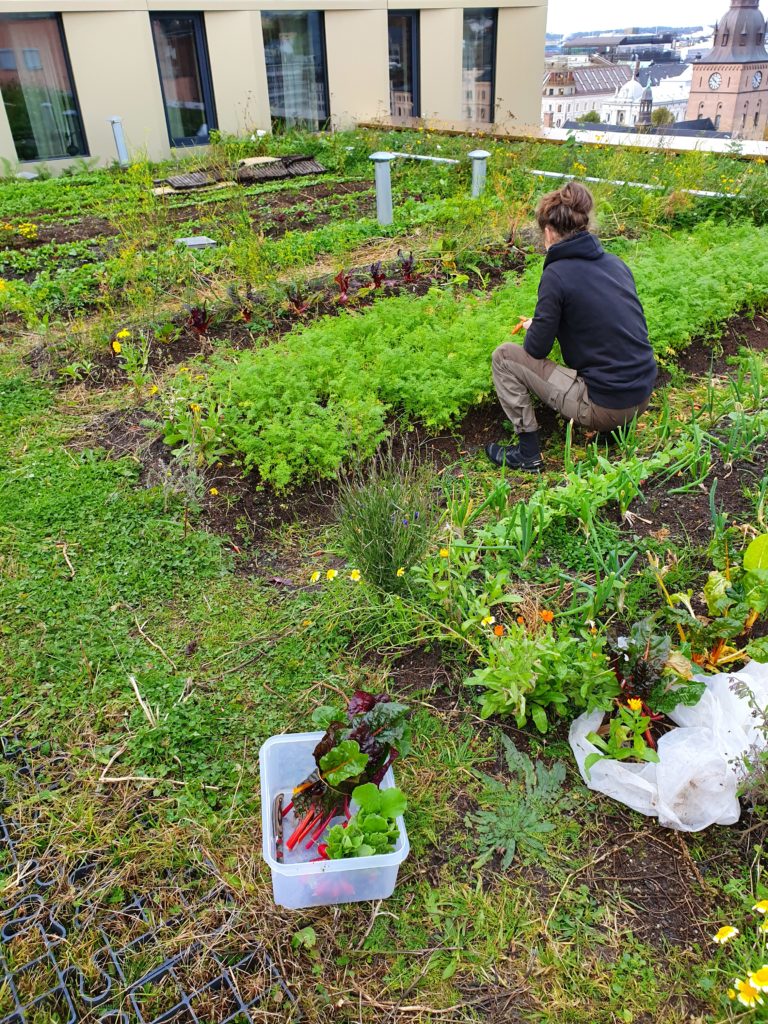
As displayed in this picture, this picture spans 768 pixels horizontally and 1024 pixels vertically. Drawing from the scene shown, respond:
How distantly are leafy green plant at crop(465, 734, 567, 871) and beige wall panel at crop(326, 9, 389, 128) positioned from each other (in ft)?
48.2

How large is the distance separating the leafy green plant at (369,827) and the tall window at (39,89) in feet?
40.2

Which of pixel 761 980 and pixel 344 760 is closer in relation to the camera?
pixel 761 980

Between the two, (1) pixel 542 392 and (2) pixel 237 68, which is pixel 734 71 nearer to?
(2) pixel 237 68

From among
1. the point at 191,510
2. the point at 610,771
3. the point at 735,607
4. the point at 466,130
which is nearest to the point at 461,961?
the point at 610,771

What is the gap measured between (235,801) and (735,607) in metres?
1.81

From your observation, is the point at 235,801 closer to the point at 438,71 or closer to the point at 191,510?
the point at 191,510

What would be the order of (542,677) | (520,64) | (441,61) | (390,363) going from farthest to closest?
(520,64) → (441,61) → (390,363) → (542,677)

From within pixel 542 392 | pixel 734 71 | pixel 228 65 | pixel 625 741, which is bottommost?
pixel 625 741

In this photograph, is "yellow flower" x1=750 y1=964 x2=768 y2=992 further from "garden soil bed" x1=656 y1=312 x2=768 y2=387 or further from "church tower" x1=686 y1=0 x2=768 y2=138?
"church tower" x1=686 y1=0 x2=768 y2=138

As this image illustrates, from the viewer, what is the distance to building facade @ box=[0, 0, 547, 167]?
1130cm

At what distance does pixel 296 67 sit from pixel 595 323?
1269 cm

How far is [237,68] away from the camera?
12914 mm

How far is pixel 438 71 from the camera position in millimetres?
15781

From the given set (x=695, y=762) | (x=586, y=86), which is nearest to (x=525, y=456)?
(x=695, y=762)
